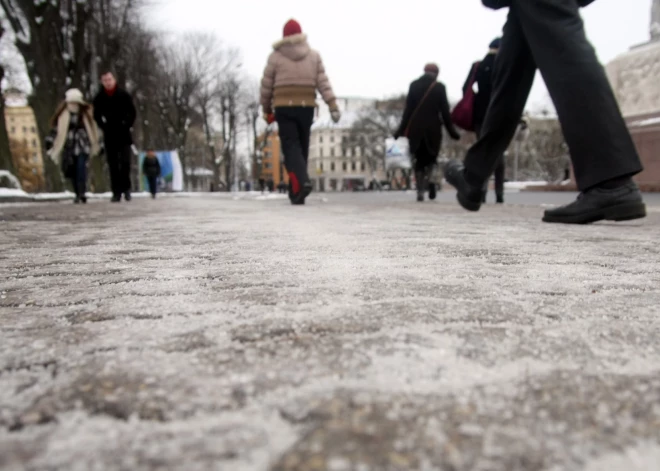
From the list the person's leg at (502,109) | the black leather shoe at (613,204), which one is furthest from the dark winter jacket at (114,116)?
the black leather shoe at (613,204)

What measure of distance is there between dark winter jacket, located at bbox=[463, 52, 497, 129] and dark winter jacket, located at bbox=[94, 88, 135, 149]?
5257 millimetres

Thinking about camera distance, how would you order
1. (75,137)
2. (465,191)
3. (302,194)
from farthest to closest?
1. (75,137)
2. (302,194)
3. (465,191)

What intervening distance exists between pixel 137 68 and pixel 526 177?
83.0 ft

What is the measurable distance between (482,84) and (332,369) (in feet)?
19.2

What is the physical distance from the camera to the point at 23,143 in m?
57.0

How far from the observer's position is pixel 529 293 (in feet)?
3.71

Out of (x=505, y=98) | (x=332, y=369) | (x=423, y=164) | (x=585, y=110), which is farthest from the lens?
(x=423, y=164)

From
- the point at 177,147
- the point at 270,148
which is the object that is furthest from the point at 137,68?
the point at 270,148

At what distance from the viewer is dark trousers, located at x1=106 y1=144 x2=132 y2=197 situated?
8562mm

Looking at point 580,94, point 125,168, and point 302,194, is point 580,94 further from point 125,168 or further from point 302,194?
point 125,168

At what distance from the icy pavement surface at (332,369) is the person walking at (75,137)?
298 inches

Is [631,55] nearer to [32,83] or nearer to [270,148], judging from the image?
[32,83]

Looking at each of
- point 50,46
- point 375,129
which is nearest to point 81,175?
point 50,46

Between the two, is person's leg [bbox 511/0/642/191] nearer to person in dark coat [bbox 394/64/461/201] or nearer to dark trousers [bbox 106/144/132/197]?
person in dark coat [bbox 394/64/461/201]
